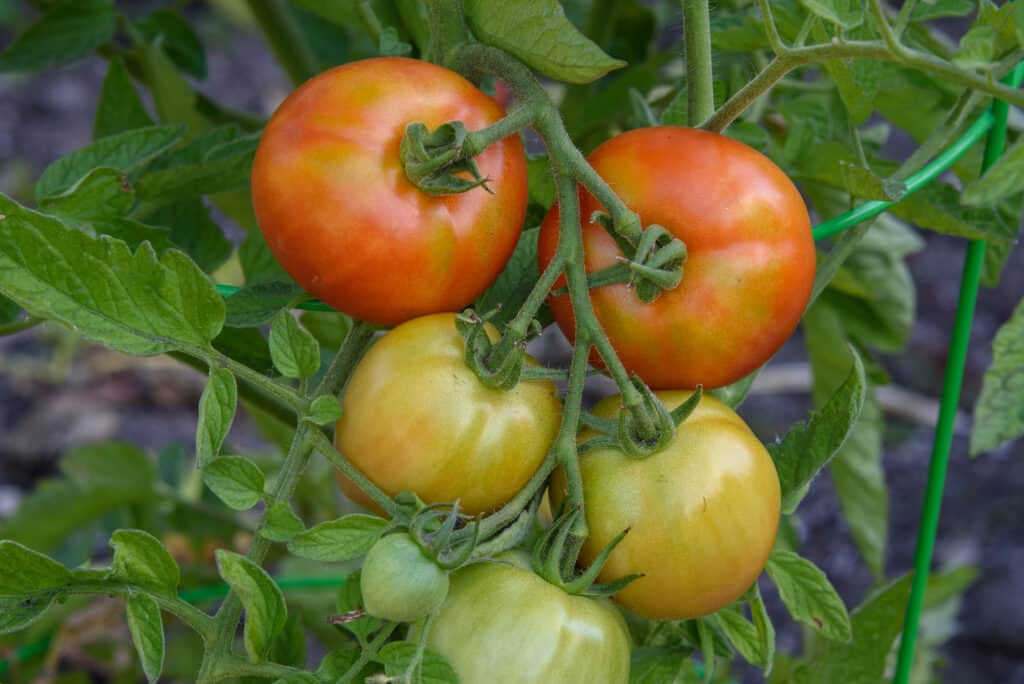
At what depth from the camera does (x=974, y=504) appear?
1957 mm

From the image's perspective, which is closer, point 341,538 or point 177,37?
point 341,538

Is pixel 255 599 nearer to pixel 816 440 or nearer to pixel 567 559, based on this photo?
pixel 567 559

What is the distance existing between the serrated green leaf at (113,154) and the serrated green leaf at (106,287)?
7.5 inches

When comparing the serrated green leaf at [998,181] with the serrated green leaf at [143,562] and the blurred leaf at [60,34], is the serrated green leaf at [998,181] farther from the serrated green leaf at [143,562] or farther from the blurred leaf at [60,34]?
the blurred leaf at [60,34]

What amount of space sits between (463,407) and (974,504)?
64.3 inches

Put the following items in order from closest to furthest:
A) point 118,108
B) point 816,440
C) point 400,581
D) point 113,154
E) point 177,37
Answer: point 400,581, point 816,440, point 113,154, point 118,108, point 177,37

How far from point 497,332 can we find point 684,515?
0.42ft

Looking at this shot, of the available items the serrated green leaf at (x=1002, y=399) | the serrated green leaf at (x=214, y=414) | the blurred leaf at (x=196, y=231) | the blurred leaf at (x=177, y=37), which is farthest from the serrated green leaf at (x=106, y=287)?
the blurred leaf at (x=177, y=37)

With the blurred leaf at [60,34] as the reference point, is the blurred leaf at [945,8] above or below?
above

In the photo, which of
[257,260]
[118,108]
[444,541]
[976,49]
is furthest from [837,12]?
[118,108]

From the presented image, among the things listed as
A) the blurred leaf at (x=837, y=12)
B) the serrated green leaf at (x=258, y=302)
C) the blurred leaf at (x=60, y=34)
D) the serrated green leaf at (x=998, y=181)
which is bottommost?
the serrated green leaf at (x=258, y=302)

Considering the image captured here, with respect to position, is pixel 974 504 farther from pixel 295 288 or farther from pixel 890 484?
pixel 295 288

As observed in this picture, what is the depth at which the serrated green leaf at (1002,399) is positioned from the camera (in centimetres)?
64

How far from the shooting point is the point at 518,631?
53 centimetres
